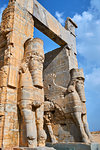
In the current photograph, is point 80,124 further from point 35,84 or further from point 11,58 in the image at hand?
point 11,58

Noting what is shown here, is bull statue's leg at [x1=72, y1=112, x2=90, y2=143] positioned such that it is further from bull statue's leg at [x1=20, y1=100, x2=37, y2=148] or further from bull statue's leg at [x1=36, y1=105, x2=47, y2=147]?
bull statue's leg at [x1=20, y1=100, x2=37, y2=148]

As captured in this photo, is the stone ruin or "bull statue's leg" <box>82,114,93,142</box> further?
"bull statue's leg" <box>82,114,93,142</box>

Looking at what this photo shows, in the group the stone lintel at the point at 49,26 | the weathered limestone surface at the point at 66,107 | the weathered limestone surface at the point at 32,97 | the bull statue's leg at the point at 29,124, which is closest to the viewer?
the bull statue's leg at the point at 29,124

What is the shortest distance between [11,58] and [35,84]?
3.53 feet

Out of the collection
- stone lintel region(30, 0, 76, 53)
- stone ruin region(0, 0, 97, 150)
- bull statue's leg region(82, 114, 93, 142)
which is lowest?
bull statue's leg region(82, 114, 93, 142)

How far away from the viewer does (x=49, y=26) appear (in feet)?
24.6

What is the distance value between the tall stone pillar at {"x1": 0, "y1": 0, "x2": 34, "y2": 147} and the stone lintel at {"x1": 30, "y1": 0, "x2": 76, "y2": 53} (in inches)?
18.8

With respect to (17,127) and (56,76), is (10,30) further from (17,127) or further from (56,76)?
(56,76)

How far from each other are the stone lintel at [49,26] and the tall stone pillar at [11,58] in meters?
0.48

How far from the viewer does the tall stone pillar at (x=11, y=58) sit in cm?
412

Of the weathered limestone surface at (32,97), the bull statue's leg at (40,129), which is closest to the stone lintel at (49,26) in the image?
the weathered limestone surface at (32,97)

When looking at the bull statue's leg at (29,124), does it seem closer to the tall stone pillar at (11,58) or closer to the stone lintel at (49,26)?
the tall stone pillar at (11,58)

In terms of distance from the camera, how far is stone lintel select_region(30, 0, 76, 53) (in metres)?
6.96

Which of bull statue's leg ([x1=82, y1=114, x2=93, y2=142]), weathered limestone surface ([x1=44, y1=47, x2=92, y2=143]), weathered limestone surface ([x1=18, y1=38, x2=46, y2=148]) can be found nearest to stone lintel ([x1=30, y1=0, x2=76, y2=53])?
weathered limestone surface ([x1=44, y1=47, x2=92, y2=143])
